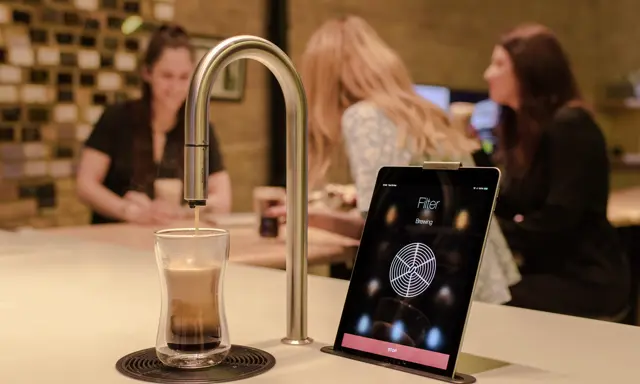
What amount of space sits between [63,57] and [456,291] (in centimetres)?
360

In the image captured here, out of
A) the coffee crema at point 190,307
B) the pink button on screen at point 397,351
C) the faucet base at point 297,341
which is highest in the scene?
the coffee crema at point 190,307

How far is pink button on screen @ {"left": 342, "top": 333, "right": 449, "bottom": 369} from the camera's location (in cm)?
81

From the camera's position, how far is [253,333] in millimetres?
1028

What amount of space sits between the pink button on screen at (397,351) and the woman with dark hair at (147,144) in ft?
9.50

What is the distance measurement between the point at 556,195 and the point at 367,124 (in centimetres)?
78

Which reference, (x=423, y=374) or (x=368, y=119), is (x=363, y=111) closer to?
(x=368, y=119)

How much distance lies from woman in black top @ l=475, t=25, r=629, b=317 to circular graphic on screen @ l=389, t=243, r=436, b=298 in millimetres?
1833

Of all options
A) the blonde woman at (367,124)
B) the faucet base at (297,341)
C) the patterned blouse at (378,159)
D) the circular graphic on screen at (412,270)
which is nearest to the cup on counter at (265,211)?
the blonde woman at (367,124)

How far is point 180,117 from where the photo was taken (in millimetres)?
3979

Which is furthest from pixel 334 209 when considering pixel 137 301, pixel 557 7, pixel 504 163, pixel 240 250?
pixel 137 301

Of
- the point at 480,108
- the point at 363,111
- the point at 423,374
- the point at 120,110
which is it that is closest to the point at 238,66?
the point at 120,110

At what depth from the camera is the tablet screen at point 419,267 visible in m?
0.82

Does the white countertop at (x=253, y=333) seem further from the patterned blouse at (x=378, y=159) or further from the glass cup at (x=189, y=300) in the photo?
the patterned blouse at (x=378, y=159)

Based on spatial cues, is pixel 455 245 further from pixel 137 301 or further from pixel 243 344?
pixel 137 301
